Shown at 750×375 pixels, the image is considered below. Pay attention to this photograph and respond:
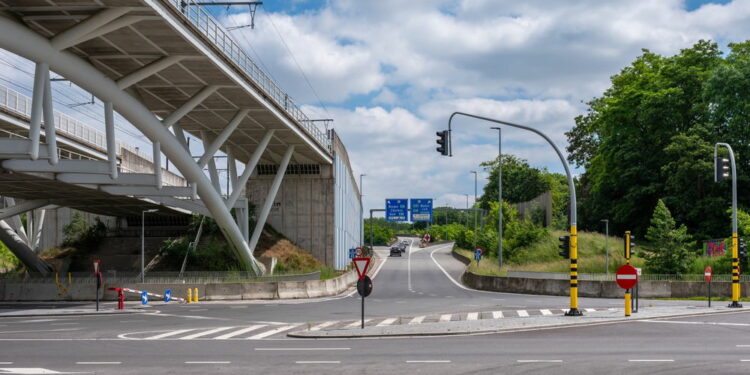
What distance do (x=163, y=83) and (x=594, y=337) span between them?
2345 centimetres

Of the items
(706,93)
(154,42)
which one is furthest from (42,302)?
(706,93)

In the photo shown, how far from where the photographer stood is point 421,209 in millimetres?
83938

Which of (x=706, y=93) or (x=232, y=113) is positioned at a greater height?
(x=706, y=93)

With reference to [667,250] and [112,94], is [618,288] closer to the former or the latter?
[667,250]

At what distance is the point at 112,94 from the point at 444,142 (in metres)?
13.4

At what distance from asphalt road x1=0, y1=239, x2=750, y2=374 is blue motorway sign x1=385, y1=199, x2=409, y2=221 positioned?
175 ft

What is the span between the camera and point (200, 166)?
A: 39.5 meters

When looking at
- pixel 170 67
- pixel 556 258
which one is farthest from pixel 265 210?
pixel 556 258

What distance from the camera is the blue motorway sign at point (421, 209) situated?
83.6 m

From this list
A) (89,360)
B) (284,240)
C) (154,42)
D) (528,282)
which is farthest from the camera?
(284,240)

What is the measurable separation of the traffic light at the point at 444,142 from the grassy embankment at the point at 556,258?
29.1 metres

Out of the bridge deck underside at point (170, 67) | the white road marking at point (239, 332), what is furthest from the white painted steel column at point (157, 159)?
the white road marking at point (239, 332)

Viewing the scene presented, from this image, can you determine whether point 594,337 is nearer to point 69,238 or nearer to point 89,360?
point 89,360

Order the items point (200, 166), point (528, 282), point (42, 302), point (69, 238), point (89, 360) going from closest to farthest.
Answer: point (89, 360)
point (200, 166)
point (42, 302)
point (528, 282)
point (69, 238)
